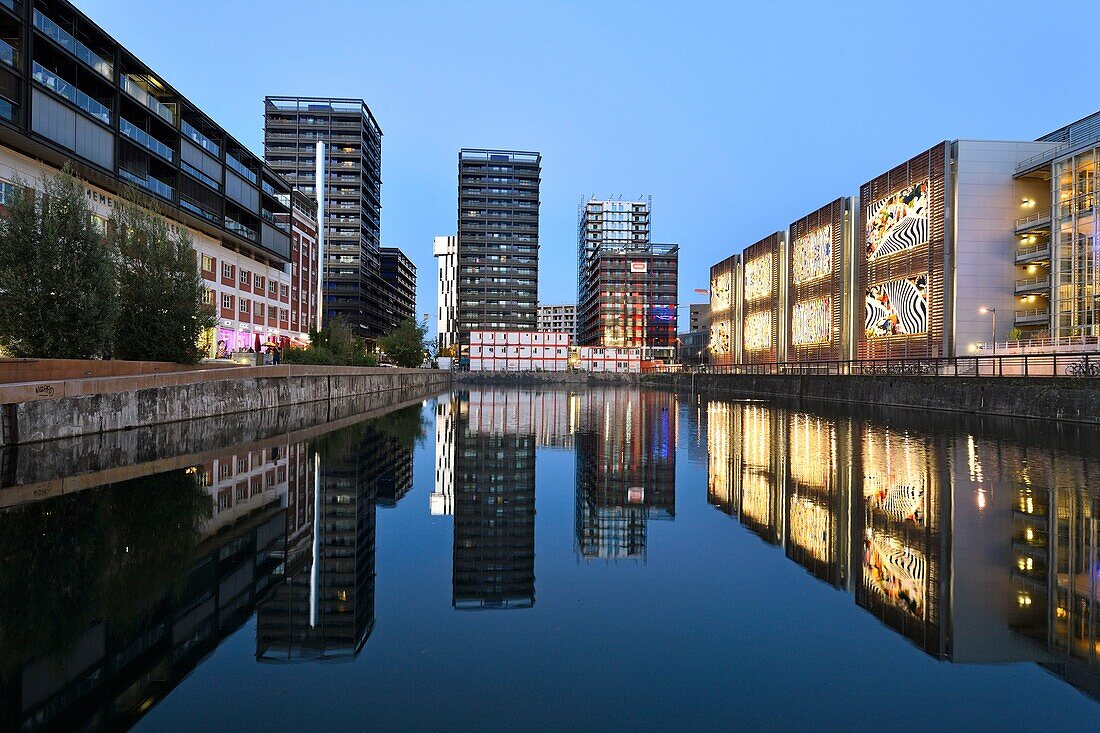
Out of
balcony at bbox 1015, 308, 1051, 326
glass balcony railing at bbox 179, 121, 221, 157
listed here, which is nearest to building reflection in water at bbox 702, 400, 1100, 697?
balcony at bbox 1015, 308, 1051, 326

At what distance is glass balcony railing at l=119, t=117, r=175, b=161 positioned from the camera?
4234 centimetres

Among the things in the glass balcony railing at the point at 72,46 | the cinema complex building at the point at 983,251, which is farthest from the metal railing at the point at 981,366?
the glass balcony railing at the point at 72,46

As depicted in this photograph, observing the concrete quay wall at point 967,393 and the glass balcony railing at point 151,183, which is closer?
the concrete quay wall at point 967,393

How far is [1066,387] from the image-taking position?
1019 inches

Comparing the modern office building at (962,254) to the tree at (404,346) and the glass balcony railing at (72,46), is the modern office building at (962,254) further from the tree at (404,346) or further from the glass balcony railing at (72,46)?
the tree at (404,346)

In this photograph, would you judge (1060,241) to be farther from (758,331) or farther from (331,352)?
(331,352)

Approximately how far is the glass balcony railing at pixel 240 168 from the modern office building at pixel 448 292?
11214cm

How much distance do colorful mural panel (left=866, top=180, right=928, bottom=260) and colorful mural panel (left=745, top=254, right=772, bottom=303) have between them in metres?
22.3

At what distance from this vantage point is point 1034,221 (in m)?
49.3

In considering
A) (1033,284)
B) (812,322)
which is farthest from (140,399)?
(812,322)

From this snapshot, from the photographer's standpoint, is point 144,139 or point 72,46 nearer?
point 72,46

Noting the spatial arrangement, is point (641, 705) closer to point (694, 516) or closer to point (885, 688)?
point (885, 688)

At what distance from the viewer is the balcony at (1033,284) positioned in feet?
162

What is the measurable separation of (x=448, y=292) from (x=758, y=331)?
363 feet
